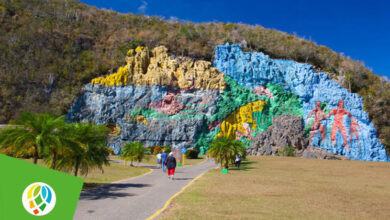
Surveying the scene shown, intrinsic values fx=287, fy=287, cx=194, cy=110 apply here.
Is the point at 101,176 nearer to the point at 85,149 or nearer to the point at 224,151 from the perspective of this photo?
the point at 85,149

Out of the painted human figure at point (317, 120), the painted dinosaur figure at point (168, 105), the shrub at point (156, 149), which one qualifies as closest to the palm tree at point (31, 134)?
the shrub at point (156, 149)

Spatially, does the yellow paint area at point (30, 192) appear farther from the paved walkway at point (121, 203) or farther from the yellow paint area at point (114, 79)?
the yellow paint area at point (114, 79)

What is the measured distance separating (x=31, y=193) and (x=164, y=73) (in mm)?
49837

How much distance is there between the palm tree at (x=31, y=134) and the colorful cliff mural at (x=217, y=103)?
37364 millimetres

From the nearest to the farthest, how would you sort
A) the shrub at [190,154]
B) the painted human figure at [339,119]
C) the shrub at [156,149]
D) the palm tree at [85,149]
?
1. the palm tree at [85,149]
2. the shrub at [190,154]
3. the shrub at [156,149]
4. the painted human figure at [339,119]

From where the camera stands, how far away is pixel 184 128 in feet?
161

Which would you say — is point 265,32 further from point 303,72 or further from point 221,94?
point 221,94

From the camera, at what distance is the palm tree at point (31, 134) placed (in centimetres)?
1102

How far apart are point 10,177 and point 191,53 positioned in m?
56.3

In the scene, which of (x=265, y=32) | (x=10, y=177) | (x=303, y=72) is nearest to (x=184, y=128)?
(x=303, y=72)

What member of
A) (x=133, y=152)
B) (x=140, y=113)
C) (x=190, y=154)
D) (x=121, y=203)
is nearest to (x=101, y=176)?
(x=121, y=203)

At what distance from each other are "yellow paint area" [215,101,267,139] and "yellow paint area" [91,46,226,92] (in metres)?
5.25

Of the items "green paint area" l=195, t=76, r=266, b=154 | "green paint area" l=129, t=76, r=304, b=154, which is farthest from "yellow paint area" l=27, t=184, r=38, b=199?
"green paint area" l=195, t=76, r=266, b=154

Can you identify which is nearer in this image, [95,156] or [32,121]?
[32,121]
